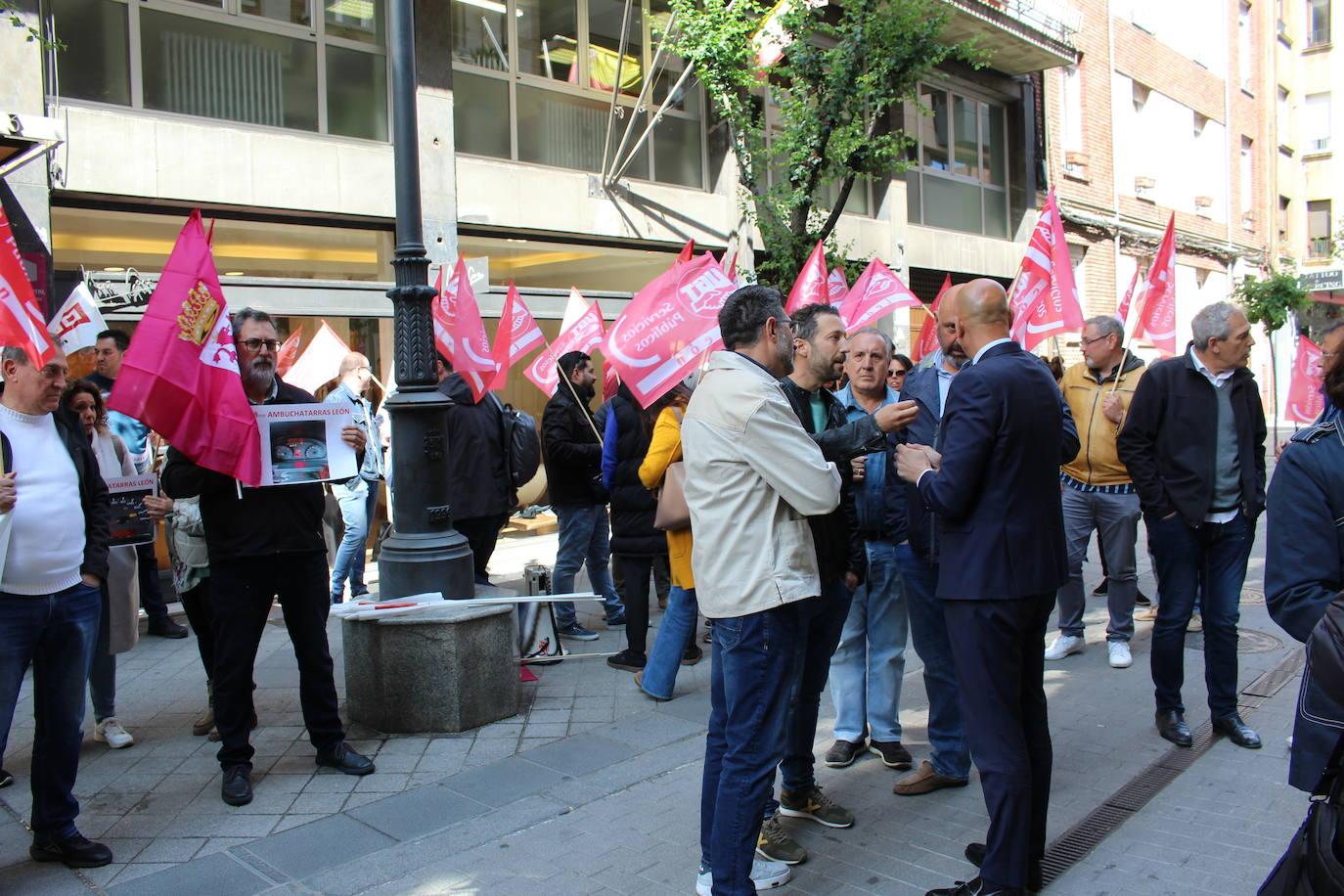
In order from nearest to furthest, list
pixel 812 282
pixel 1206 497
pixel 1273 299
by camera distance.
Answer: pixel 1206 497 < pixel 812 282 < pixel 1273 299

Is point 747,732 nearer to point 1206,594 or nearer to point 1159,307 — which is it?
point 1206,594

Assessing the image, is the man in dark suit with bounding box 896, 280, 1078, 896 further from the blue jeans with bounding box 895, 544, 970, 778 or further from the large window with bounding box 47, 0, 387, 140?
the large window with bounding box 47, 0, 387, 140

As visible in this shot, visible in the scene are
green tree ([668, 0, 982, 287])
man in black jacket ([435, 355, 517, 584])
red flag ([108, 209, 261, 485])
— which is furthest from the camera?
green tree ([668, 0, 982, 287])

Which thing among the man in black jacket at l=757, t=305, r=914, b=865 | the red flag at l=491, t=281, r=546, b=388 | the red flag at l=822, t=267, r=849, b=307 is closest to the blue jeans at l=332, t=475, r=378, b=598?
the red flag at l=491, t=281, r=546, b=388

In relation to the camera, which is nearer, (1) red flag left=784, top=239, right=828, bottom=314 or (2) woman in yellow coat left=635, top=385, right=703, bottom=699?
(2) woman in yellow coat left=635, top=385, right=703, bottom=699

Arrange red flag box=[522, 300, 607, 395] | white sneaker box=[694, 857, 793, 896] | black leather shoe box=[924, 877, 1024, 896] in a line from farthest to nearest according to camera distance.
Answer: red flag box=[522, 300, 607, 395]
white sneaker box=[694, 857, 793, 896]
black leather shoe box=[924, 877, 1024, 896]

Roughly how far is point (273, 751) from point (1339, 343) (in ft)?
15.8

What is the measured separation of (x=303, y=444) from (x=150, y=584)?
3652 millimetres

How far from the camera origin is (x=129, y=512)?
17.3 feet

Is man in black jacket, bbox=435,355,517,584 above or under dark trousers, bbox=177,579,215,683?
above

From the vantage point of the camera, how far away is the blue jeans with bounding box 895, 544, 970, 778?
15.4ft

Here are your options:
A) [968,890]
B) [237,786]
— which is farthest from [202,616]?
[968,890]

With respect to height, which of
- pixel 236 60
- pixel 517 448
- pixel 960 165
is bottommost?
pixel 517 448

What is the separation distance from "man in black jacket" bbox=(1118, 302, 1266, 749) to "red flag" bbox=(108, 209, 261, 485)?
4199 millimetres
